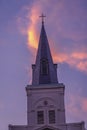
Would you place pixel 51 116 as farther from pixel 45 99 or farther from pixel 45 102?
pixel 45 99

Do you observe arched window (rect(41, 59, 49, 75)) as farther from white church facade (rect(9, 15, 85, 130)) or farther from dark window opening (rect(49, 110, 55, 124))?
dark window opening (rect(49, 110, 55, 124))

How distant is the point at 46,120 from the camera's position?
64.5 metres

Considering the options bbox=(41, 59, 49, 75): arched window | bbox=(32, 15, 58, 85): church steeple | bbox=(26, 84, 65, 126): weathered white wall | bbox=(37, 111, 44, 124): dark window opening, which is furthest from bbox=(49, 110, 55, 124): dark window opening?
bbox=(41, 59, 49, 75): arched window

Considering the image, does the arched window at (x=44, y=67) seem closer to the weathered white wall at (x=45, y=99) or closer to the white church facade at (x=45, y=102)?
the white church facade at (x=45, y=102)

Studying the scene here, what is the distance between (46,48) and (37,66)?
328 centimetres

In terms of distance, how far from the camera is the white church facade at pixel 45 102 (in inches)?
2539

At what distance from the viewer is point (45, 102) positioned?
6569 cm

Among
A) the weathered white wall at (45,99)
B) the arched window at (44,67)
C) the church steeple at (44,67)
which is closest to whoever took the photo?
the weathered white wall at (45,99)

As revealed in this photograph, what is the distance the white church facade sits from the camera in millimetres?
64500

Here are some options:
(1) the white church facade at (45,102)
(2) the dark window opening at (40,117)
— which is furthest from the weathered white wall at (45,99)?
(2) the dark window opening at (40,117)

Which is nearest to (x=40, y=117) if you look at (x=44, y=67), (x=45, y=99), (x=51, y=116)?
(x=51, y=116)

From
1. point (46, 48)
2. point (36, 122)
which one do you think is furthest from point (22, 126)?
point (46, 48)

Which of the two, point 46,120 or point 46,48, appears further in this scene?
point 46,48

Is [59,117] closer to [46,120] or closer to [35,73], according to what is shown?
[46,120]
